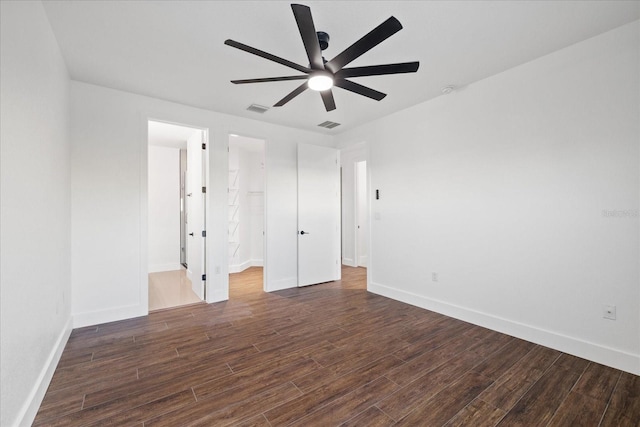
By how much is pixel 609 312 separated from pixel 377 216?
2706 millimetres

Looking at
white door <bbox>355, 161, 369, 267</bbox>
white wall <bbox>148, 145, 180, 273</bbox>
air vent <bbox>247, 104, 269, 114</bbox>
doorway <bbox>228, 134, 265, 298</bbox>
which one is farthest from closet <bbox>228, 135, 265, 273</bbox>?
white door <bbox>355, 161, 369, 267</bbox>

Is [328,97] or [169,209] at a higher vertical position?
[328,97]

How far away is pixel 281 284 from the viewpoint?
4672 mm

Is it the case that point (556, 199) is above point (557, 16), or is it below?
below

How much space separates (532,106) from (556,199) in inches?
37.0

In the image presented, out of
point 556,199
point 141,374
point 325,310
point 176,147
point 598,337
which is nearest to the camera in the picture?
point 141,374


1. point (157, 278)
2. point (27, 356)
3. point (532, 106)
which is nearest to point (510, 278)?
point (532, 106)

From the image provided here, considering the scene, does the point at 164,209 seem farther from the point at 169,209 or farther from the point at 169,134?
the point at 169,134

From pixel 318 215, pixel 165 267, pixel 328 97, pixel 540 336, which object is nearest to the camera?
pixel 328 97

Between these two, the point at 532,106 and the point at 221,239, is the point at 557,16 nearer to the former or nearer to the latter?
the point at 532,106

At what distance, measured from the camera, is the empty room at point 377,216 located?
1.83 meters

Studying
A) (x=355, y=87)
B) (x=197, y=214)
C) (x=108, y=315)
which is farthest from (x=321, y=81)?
(x=108, y=315)

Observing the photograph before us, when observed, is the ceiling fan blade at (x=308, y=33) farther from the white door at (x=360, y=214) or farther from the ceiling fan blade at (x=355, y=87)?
the white door at (x=360, y=214)

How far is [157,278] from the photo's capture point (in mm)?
5410
